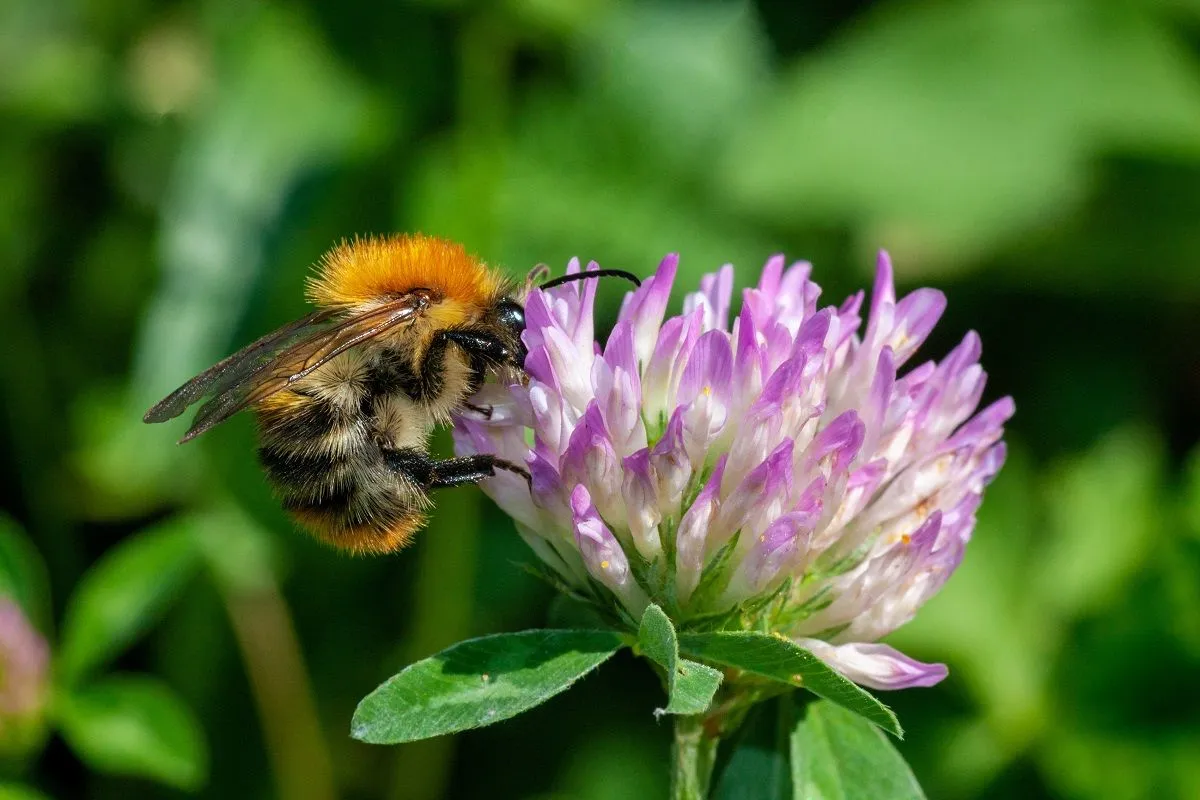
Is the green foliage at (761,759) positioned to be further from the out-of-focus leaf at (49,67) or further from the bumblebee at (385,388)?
the out-of-focus leaf at (49,67)

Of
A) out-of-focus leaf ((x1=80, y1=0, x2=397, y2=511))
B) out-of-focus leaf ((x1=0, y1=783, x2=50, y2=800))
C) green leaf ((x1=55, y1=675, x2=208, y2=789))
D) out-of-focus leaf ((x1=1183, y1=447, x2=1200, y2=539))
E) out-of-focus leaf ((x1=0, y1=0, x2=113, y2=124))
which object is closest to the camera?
out-of-focus leaf ((x1=0, y1=783, x2=50, y2=800))

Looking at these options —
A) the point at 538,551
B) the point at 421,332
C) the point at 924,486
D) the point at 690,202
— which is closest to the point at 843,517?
the point at 924,486

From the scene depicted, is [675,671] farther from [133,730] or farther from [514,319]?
[133,730]

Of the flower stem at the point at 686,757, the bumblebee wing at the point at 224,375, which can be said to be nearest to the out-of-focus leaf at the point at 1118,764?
the flower stem at the point at 686,757

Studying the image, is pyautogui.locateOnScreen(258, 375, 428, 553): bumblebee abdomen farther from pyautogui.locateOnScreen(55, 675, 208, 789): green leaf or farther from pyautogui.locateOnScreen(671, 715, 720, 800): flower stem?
pyautogui.locateOnScreen(55, 675, 208, 789): green leaf

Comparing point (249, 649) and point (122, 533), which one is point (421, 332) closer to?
point (249, 649)

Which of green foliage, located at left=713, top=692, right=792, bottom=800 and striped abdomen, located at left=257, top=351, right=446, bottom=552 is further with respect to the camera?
striped abdomen, located at left=257, top=351, right=446, bottom=552

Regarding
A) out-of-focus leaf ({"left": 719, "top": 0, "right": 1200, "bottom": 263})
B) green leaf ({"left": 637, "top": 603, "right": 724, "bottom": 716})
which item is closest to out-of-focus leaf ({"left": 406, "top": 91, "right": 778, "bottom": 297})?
out-of-focus leaf ({"left": 719, "top": 0, "right": 1200, "bottom": 263})
